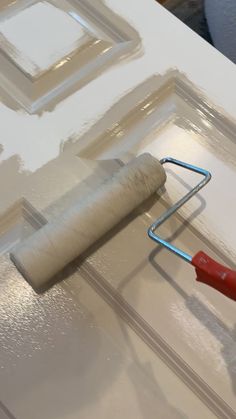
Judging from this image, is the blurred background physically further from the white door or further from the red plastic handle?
the red plastic handle

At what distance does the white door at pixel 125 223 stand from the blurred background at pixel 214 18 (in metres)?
0.42

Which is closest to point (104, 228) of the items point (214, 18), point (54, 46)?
point (54, 46)

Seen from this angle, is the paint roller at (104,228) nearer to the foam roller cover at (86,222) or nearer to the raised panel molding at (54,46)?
the foam roller cover at (86,222)

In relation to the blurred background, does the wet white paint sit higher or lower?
lower

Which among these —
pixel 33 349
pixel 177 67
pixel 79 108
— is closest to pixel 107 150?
pixel 79 108

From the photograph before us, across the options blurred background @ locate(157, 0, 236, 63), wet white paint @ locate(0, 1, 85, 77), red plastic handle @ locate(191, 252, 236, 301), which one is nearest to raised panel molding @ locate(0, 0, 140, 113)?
wet white paint @ locate(0, 1, 85, 77)

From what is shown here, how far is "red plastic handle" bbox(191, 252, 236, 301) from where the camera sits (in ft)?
1.99

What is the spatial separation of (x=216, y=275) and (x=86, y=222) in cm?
17

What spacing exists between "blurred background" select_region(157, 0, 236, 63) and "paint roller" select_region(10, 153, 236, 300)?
0.63 m

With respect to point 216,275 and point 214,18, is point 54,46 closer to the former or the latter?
point 216,275

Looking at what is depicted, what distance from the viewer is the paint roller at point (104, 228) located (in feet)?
2.08

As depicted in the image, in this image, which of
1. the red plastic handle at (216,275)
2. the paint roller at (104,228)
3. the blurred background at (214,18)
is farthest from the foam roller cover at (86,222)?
the blurred background at (214,18)

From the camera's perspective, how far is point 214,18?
4.28 feet

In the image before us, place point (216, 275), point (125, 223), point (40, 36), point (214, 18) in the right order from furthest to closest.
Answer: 1. point (214, 18)
2. point (40, 36)
3. point (125, 223)
4. point (216, 275)
